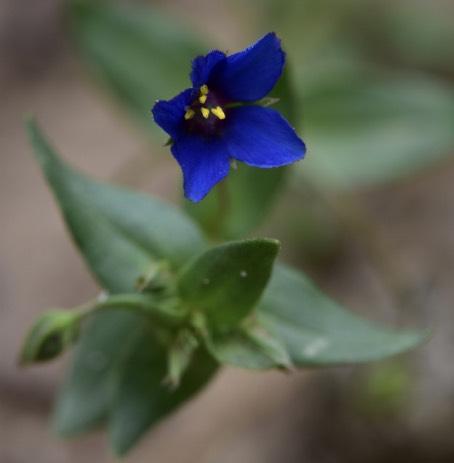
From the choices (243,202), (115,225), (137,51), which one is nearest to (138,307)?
(115,225)

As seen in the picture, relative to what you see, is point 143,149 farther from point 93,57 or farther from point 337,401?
point 337,401

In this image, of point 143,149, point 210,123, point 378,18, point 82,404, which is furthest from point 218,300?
point 378,18

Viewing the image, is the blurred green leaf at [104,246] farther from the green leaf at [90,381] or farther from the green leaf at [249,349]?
the green leaf at [249,349]

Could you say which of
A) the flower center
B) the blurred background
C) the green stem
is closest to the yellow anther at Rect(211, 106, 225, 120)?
the flower center

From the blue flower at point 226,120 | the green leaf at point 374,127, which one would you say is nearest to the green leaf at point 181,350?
the blue flower at point 226,120

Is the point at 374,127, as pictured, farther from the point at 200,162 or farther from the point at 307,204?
the point at 200,162

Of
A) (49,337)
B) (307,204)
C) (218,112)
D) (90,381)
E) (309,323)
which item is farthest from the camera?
(307,204)
